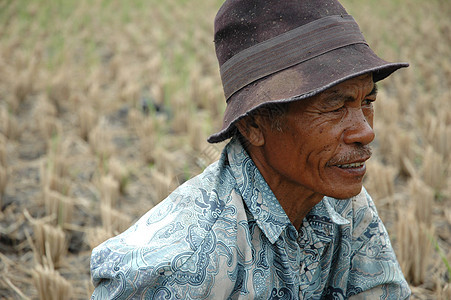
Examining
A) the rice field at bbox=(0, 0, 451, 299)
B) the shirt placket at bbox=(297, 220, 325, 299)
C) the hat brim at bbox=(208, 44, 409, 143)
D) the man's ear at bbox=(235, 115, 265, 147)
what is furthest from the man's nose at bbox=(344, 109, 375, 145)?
the rice field at bbox=(0, 0, 451, 299)

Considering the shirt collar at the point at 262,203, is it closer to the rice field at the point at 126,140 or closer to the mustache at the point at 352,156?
the mustache at the point at 352,156

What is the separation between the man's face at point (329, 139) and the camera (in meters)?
1.42

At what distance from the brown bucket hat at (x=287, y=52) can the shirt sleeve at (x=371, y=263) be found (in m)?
0.57

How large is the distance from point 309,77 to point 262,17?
247 millimetres

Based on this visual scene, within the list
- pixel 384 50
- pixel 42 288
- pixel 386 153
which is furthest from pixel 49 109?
pixel 384 50

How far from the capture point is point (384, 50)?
7.39m

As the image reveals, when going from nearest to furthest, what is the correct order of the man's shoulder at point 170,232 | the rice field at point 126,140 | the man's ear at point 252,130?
the man's shoulder at point 170,232 → the man's ear at point 252,130 → the rice field at point 126,140

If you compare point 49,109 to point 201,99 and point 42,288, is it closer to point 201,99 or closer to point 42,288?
point 201,99

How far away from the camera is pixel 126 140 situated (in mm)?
4578

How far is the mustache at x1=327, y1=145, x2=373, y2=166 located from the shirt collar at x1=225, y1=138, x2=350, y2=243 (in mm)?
223

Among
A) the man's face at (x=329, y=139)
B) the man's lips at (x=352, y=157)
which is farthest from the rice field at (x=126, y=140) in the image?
the man's lips at (x=352, y=157)

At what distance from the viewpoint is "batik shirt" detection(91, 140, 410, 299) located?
4.33 ft

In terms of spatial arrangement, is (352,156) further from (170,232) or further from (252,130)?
(170,232)

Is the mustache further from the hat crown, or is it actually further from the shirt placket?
the hat crown
